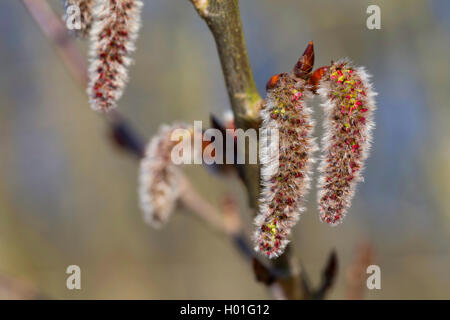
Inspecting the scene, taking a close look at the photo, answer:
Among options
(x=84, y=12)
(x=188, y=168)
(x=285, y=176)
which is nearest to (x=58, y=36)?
A: (x=84, y=12)

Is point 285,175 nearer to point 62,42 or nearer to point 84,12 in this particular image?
point 84,12

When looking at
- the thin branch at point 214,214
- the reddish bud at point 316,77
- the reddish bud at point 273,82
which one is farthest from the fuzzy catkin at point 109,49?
the thin branch at point 214,214

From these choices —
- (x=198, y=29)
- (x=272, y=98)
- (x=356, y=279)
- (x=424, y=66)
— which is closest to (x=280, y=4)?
(x=198, y=29)

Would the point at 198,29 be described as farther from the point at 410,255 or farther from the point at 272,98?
the point at 272,98

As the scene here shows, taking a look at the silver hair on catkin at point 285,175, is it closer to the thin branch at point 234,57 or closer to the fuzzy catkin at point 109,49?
the thin branch at point 234,57

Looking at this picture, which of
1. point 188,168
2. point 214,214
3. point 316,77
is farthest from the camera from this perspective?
point 188,168

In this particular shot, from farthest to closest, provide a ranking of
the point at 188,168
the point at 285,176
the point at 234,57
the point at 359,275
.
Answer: the point at 188,168
the point at 359,275
the point at 234,57
the point at 285,176
